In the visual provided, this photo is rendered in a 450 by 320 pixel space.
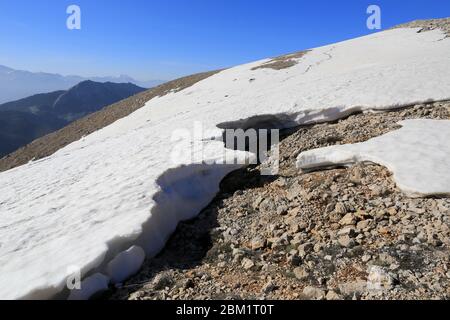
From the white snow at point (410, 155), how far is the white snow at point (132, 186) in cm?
275

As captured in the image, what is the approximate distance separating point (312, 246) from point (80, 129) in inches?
1415

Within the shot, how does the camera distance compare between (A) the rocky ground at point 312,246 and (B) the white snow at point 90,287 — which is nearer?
(A) the rocky ground at point 312,246

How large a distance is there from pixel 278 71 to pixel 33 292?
3244 cm

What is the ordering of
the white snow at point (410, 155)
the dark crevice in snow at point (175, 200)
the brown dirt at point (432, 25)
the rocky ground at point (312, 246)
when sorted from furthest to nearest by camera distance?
the brown dirt at point (432, 25) < the white snow at point (410, 155) < the dark crevice in snow at point (175, 200) < the rocky ground at point (312, 246)

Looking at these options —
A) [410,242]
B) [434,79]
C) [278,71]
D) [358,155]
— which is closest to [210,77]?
[278,71]

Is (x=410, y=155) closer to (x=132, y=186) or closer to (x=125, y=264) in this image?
(x=125, y=264)

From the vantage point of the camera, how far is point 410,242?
6734 mm

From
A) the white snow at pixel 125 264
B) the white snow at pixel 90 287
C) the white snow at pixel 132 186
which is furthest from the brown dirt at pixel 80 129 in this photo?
the white snow at pixel 90 287

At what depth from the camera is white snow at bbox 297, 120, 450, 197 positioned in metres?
8.07

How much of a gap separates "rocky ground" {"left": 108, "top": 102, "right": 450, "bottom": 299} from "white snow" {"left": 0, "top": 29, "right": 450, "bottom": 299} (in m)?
0.91

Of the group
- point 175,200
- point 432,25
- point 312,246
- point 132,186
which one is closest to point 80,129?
point 132,186

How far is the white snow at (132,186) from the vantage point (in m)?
7.80

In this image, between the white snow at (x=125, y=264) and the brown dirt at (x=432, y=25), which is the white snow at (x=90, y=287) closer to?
the white snow at (x=125, y=264)

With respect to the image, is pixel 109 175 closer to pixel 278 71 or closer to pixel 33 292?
pixel 33 292
